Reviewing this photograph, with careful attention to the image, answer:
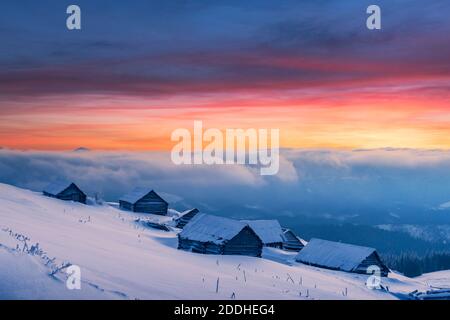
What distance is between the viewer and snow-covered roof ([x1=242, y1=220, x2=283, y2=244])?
181 ft

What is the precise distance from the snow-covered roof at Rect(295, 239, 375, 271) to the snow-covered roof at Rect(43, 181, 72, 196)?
2925 cm

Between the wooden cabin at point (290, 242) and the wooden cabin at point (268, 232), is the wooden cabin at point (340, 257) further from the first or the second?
the wooden cabin at point (290, 242)

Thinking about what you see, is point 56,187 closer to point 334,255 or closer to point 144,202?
point 144,202

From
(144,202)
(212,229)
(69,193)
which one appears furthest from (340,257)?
(69,193)

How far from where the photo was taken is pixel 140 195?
210 feet

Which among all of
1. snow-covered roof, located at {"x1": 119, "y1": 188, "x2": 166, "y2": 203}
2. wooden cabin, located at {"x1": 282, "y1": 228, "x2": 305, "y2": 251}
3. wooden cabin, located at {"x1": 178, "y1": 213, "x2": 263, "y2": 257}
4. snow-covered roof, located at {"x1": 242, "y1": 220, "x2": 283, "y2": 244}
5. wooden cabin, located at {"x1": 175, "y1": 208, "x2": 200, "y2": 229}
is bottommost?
wooden cabin, located at {"x1": 282, "y1": 228, "x2": 305, "y2": 251}

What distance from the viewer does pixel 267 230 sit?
56375 mm

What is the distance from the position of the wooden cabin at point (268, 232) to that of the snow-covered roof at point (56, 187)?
73.3 feet

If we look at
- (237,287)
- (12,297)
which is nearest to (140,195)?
(237,287)

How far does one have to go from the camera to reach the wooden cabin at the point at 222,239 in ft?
112

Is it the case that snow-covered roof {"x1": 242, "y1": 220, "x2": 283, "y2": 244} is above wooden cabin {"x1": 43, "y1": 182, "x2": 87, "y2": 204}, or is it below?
below

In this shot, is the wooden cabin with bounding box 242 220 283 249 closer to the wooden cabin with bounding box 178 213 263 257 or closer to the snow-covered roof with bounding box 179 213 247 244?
the snow-covered roof with bounding box 179 213 247 244

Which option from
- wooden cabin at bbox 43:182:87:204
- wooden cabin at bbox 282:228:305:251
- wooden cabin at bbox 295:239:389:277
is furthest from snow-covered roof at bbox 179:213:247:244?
wooden cabin at bbox 43:182:87:204

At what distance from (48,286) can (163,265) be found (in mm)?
7386
